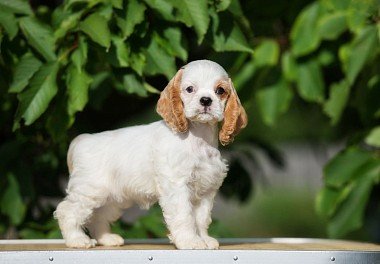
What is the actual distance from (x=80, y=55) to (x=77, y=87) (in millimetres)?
135

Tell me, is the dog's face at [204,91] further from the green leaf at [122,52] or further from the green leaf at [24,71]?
the green leaf at [24,71]

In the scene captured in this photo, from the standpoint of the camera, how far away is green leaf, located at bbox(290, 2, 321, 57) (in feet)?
15.2

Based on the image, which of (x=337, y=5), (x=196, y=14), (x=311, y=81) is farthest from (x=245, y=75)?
(x=196, y=14)

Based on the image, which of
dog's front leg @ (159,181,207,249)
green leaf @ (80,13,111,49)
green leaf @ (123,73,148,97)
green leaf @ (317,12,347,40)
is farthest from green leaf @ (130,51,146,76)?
green leaf @ (317,12,347,40)

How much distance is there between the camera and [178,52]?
3.97 m

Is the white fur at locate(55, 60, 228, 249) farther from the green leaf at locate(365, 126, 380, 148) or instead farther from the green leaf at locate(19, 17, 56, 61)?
the green leaf at locate(365, 126, 380, 148)

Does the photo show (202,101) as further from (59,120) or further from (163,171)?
(59,120)

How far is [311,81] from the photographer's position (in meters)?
4.79

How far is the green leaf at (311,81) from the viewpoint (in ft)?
15.6

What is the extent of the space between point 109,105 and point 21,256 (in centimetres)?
263

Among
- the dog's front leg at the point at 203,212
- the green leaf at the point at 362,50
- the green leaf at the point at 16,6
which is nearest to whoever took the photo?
the dog's front leg at the point at 203,212

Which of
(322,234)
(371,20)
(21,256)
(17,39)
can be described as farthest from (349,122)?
(322,234)

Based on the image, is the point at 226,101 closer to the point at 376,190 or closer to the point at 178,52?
the point at 178,52

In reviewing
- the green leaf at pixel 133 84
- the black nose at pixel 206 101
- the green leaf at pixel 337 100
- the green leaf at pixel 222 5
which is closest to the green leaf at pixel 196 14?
the green leaf at pixel 222 5
